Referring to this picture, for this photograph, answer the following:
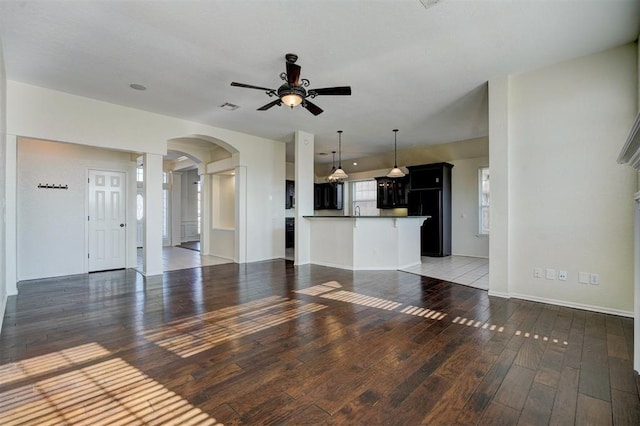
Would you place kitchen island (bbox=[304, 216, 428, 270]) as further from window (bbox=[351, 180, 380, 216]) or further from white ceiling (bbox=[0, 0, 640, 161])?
window (bbox=[351, 180, 380, 216])

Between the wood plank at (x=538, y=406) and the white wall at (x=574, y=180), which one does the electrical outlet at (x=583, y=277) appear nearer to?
the white wall at (x=574, y=180)

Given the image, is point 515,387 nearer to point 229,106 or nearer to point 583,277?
point 583,277

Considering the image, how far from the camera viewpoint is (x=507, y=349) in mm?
2531

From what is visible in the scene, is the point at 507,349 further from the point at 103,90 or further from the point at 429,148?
the point at 429,148

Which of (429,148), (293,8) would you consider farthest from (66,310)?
(429,148)

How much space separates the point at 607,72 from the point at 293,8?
3628 mm

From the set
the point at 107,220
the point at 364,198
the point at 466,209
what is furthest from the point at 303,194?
the point at 466,209

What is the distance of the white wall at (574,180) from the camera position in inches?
133

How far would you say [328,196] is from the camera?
10.9 m

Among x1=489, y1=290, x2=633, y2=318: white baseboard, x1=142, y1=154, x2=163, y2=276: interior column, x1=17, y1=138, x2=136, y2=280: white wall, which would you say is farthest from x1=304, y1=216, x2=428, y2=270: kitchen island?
x1=17, y1=138, x2=136, y2=280: white wall

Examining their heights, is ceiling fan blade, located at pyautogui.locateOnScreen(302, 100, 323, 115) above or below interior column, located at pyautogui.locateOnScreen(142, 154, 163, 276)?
above

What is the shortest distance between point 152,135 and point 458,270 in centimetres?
639

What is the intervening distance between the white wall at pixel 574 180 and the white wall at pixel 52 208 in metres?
7.14

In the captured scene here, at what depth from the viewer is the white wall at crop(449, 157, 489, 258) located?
317 inches
